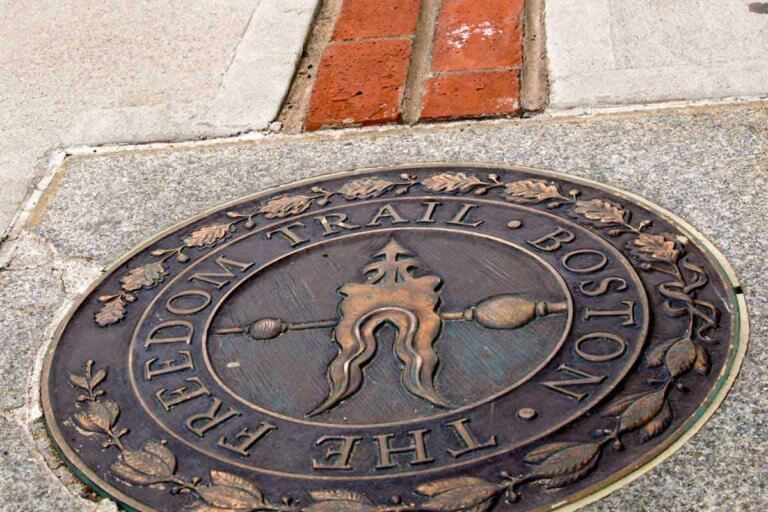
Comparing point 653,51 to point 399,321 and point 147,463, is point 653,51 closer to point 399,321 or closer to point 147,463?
point 399,321

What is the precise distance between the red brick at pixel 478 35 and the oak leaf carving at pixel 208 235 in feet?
3.00

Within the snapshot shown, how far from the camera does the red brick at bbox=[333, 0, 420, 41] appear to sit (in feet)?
10.2

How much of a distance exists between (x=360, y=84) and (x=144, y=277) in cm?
98

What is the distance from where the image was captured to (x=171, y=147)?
2686mm

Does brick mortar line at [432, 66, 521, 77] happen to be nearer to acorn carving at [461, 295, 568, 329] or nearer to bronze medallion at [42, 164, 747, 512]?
bronze medallion at [42, 164, 747, 512]

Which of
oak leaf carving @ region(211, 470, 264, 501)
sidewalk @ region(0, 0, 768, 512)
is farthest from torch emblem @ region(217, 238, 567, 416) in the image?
sidewalk @ region(0, 0, 768, 512)

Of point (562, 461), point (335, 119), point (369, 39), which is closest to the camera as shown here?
point (562, 461)

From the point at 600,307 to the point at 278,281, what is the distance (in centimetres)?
65

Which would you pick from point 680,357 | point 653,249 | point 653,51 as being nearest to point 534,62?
point 653,51

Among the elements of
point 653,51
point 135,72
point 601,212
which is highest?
point 601,212

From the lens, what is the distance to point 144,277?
214cm

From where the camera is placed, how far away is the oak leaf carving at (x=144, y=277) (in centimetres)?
212

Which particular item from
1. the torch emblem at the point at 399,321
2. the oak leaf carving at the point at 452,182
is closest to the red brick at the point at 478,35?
the oak leaf carving at the point at 452,182

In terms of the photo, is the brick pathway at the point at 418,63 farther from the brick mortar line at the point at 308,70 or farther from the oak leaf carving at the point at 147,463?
the oak leaf carving at the point at 147,463
